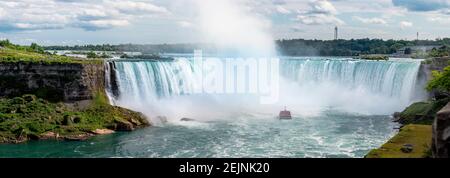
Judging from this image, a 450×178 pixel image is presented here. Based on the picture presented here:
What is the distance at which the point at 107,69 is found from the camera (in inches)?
1377

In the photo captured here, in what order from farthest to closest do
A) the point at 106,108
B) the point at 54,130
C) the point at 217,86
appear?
→ 1. the point at 217,86
2. the point at 106,108
3. the point at 54,130

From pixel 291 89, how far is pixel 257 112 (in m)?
11.6

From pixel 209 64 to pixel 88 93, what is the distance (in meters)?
13.4

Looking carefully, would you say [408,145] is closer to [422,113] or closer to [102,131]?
[422,113]

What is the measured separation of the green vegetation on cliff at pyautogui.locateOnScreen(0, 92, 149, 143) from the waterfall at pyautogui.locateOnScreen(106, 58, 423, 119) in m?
2.87

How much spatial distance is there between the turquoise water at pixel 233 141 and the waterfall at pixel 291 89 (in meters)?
4.94

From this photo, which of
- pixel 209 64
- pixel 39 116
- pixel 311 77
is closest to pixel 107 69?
pixel 39 116

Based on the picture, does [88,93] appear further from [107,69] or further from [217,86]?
[217,86]

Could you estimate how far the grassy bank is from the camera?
50.1ft

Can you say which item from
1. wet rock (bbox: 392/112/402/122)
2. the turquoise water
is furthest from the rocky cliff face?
wet rock (bbox: 392/112/402/122)

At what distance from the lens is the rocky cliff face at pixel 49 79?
32.1 m

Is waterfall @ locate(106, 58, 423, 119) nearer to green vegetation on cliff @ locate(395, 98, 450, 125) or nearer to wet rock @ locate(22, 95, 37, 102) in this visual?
green vegetation on cliff @ locate(395, 98, 450, 125)

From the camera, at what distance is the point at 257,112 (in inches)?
1465

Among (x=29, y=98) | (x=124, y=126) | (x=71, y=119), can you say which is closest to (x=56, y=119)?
(x=71, y=119)
